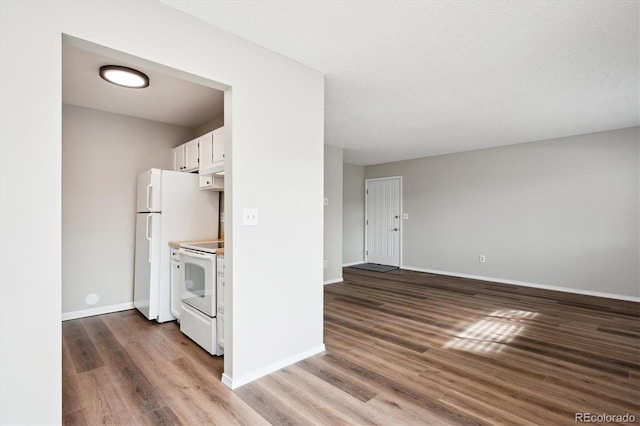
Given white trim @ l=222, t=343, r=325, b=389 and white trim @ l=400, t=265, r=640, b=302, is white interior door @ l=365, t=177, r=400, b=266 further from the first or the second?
white trim @ l=222, t=343, r=325, b=389

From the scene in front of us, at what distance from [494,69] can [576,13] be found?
77cm

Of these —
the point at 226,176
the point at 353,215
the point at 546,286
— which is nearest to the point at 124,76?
the point at 226,176

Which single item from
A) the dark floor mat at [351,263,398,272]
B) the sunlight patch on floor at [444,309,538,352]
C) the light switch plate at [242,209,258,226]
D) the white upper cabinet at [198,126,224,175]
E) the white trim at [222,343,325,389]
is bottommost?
the sunlight patch on floor at [444,309,538,352]

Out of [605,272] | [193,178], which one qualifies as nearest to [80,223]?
Result: [193,178]

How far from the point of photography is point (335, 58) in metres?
2.57

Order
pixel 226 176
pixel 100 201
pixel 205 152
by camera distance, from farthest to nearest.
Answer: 1. pixel 100 201
2. pixel 205 152
3. pixel 226 176

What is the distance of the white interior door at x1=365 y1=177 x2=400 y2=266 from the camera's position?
23.9 feet

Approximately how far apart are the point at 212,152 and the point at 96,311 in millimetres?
2421

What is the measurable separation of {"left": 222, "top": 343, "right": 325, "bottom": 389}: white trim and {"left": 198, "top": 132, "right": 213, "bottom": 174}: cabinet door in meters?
2.13

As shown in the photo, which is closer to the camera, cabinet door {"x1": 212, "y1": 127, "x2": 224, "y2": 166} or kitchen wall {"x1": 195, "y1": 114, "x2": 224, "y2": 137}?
cabinet door {"x1": 212, "y1": 127, "x2": 224, "y2": 166}

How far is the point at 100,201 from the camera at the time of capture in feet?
12.9

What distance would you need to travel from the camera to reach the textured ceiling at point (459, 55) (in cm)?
196

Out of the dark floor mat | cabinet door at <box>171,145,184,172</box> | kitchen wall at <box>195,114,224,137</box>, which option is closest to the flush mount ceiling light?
kitchen wall at <box>195,114,224,137</box>

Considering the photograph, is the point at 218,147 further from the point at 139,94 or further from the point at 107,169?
the point at 107,169
